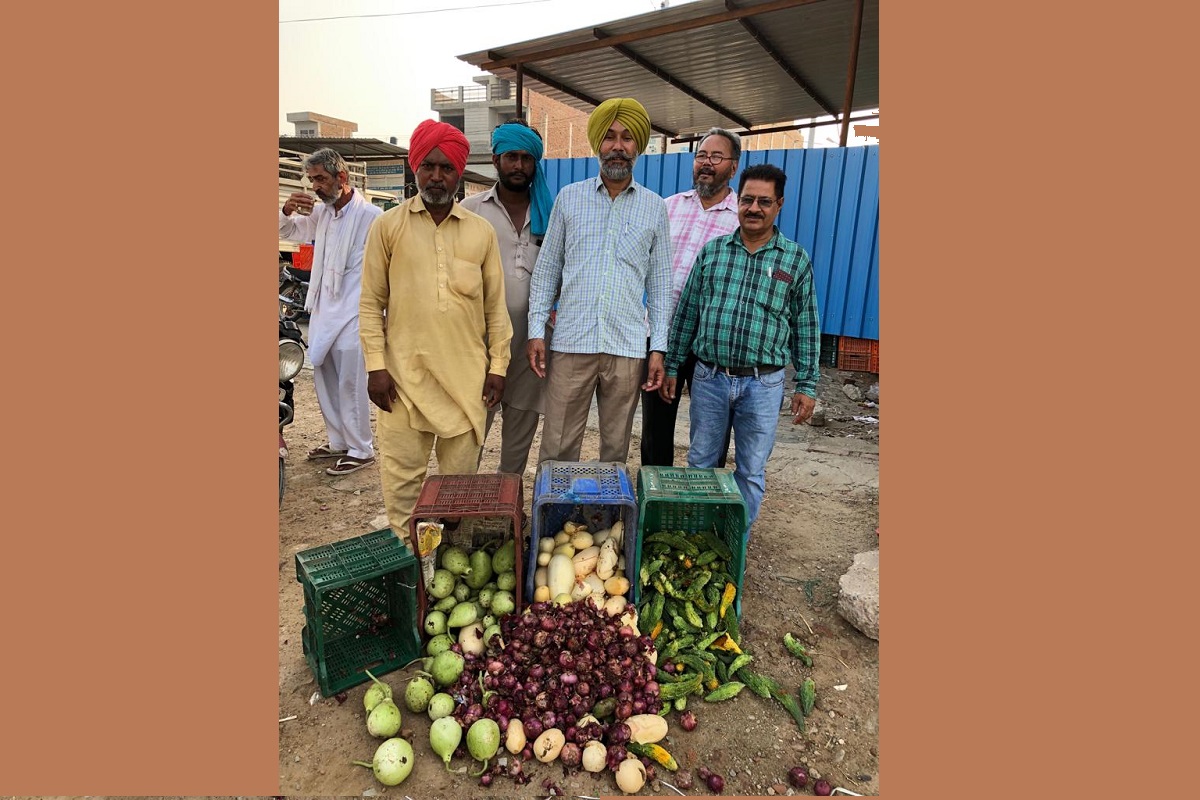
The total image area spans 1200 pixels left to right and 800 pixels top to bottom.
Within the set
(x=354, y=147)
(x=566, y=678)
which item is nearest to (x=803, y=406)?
(x=566, y=678)

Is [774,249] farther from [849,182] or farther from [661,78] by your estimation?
[661,78]

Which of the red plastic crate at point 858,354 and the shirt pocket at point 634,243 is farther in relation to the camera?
the red plastic crate at point 858,354

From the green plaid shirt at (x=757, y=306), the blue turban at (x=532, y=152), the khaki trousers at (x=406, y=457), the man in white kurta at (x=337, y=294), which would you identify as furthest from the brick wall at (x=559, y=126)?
the khaki trousers at (x=406, y=457)

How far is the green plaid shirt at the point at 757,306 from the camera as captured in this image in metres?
3.60

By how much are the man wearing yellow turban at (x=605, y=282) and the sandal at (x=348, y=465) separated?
2549 mm

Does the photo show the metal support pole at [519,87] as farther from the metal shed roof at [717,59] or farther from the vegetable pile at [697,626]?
the vegetable pile at [697,626]

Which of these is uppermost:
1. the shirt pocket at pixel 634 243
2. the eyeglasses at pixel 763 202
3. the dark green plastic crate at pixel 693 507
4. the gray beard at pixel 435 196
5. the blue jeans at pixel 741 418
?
the eyeglasses at pixel 763 202

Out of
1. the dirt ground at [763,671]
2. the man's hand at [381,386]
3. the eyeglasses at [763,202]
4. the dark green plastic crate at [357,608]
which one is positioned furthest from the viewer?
the eyeglasses at [763,202]

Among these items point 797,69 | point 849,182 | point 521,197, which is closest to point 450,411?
point 521,197

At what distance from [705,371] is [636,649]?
1.71 metres

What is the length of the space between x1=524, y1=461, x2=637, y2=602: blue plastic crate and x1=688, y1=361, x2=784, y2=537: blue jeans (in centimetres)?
76

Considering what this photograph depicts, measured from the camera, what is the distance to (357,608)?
3.00m

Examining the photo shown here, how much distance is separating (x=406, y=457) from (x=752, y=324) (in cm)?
215

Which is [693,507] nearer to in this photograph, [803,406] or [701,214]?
[803,406]
